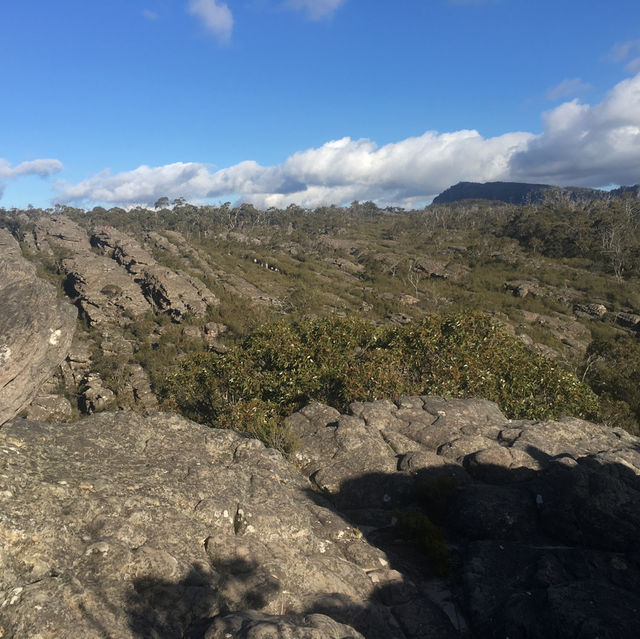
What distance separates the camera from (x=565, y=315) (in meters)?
58.1

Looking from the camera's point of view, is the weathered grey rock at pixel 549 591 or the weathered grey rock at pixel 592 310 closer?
the weathered grey rock at pixel 549 591

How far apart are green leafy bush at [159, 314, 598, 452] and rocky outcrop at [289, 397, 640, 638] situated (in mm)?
2842

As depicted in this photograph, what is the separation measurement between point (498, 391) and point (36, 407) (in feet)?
98.1

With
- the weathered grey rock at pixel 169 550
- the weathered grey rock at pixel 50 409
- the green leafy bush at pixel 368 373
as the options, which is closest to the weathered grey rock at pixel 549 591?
the weathered grey rock at pixel 169 550

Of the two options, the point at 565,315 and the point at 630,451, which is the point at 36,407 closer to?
the point at 630,451

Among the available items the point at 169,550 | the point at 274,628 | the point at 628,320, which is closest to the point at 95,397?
the point at 169,550

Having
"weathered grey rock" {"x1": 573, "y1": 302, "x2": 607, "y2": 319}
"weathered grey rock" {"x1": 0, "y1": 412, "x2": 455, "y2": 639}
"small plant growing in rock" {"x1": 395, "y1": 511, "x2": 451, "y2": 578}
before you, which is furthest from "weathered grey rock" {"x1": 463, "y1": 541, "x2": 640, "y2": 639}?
"weathered grey rock" {"x1": 573, "y1": 302, "x2": 607, "y2": 319}

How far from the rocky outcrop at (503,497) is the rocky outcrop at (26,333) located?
20.4ft

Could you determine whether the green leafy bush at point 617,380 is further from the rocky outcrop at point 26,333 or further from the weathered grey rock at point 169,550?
the rocky outcrop at point 26,333

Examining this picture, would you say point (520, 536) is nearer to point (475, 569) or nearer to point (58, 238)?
point (475, 569)

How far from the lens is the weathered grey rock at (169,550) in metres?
4.98

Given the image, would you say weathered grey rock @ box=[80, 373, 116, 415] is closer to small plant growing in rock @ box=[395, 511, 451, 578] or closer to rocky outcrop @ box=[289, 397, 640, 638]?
→ rocky outcrop @ box=[289, 397, 640, 638]

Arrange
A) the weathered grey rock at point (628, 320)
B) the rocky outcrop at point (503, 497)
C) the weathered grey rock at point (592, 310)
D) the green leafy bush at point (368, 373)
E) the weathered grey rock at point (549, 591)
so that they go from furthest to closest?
1. the weathered grey rock at point (592, 310)
2. the weathered grey rock at point (628, 320)
3. the green leafy bush at point (368, 373)
4. the rocky outcrop at point (503, 497)
5. the weathered grey rock at point (549, 591)

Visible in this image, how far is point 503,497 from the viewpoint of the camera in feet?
30.4
